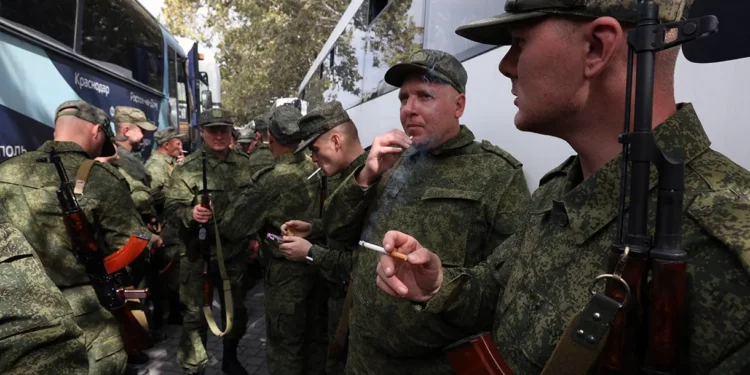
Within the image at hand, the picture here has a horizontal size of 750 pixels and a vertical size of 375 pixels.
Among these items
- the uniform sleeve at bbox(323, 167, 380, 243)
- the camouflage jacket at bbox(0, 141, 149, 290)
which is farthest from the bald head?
the uniform sleeve at bbox(323, 167, 380, 243)

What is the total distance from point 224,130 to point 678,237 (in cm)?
434

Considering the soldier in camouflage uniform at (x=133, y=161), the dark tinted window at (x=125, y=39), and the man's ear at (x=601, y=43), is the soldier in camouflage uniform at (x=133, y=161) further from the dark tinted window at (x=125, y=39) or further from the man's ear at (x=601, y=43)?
the man's ear at (x=601, y=43)

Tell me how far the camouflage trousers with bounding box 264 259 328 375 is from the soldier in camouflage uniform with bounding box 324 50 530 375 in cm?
127

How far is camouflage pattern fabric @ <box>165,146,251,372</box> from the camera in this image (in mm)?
3906

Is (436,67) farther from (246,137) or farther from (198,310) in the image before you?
(246,137)

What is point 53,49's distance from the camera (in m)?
4.25

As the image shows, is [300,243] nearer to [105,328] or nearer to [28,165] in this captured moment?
[105,328]

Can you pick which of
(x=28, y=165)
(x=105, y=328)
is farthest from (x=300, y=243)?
(x=28, y=165)

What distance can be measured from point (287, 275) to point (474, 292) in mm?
2073

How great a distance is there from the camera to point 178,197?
4285 millimetres

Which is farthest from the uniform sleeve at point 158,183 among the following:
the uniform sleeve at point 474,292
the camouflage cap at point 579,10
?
the camouflage cap at point 579,10

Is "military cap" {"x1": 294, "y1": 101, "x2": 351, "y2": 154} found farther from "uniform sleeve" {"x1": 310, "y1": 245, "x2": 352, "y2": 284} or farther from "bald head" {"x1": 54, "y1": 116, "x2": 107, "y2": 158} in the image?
"bald head" {"x1": 54, "y1": 116, "x2": 107, "y2": 158}

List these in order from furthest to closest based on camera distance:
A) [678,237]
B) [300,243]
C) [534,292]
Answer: [300,243]
[534,292]
[678,237]

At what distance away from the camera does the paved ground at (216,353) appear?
4195mm
